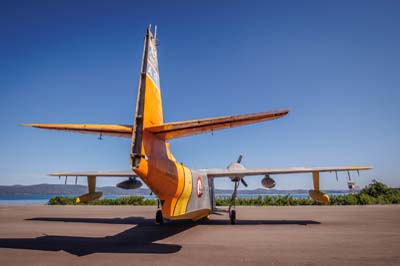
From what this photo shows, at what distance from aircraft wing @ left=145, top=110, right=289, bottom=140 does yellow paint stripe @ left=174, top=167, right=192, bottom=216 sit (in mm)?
2989

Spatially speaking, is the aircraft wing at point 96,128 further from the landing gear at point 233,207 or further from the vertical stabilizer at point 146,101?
the landing gear at point 233,207

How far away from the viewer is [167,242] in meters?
9.42

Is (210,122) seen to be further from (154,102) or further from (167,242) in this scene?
(167,242)

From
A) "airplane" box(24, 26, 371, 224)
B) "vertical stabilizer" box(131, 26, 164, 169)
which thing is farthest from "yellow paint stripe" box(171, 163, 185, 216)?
"vertical stabilizer" box(131, 26, 164, 169)

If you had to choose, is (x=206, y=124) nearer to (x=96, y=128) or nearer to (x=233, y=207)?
(x=96, y=128)

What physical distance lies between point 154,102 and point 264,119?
13.4 ft

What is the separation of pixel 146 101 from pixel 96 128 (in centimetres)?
179

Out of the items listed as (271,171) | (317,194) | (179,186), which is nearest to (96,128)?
(179,186)

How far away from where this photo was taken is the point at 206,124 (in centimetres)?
777

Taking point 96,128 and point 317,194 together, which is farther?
point 317,194

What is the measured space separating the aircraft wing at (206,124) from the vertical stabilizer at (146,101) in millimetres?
552

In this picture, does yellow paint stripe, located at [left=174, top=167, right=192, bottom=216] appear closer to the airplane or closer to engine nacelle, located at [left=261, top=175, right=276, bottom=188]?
the airplane

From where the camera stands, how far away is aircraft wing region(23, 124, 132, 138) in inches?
322

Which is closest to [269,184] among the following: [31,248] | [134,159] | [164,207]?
[164,207]
